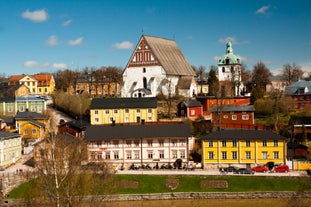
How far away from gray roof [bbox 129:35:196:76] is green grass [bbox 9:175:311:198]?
2695 cm

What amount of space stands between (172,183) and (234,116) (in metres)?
15.4

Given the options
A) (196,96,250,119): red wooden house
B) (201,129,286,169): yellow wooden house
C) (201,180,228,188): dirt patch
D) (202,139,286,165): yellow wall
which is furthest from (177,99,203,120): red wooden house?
(201,180,228,188): dirt patch

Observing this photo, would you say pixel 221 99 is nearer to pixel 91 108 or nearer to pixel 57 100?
pixel 91 108

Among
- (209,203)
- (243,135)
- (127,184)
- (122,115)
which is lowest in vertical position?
(209,203)

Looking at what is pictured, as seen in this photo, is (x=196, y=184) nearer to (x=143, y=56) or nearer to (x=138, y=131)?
(x=138, y=131)

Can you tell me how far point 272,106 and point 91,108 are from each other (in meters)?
19.4

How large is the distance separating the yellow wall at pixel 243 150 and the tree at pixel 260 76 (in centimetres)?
3222

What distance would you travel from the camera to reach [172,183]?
33.9 m

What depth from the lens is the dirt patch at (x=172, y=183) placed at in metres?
33.6

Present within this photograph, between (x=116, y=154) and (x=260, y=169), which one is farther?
(x=116, y=154)

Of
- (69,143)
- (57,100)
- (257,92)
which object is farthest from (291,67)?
(69,143)

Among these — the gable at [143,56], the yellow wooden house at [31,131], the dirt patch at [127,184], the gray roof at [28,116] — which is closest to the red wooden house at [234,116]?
the dirt patch at [127,184]

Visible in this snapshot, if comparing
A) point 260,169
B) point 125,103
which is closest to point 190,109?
point 125,103

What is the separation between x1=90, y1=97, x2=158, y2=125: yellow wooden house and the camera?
49.1 m
